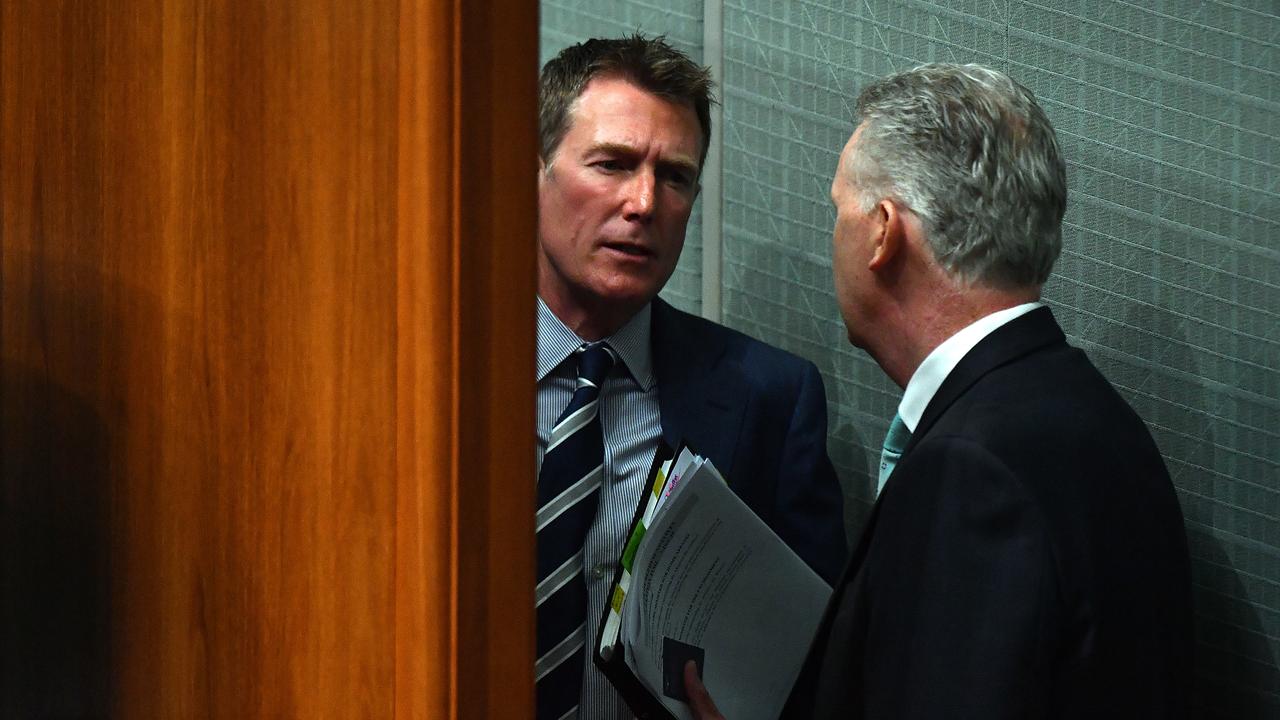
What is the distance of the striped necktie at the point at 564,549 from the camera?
4.84ft

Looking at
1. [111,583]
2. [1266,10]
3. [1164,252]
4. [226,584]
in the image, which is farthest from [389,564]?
[1266,10]

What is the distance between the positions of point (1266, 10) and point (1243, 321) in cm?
40

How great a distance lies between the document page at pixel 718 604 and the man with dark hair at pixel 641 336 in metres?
0.22

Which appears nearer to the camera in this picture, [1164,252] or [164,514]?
[164,514]

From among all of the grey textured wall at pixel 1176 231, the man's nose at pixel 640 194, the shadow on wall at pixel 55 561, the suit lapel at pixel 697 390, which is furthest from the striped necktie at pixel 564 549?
the shadow on wall at pixel 55 561

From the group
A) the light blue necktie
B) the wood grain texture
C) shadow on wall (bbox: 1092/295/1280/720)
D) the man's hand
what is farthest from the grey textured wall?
the wood grain texture

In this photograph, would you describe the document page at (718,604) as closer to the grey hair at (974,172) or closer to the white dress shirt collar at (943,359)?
the white dress shirt collar at (943,359)

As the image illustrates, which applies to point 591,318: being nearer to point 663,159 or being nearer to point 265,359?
point 663,159

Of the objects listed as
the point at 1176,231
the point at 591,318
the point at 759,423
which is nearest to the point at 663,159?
the point at 591,318

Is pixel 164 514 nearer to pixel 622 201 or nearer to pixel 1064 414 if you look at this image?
pixel 1064 414

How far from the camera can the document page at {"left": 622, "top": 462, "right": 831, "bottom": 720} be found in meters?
1.27

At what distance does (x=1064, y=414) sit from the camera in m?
1.11

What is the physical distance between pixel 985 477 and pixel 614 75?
89 centimetres

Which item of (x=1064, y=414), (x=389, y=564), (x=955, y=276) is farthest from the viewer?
(x=955, y=276)
